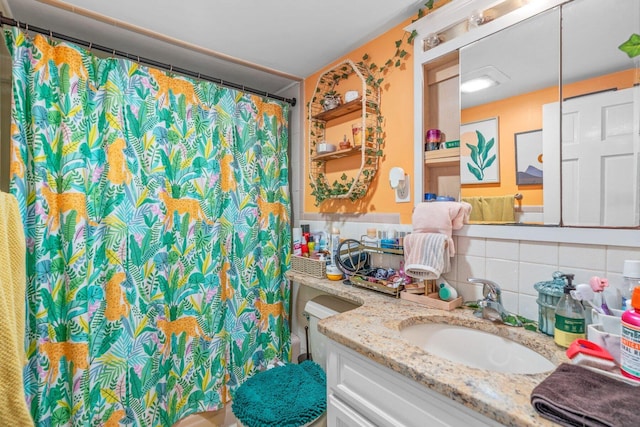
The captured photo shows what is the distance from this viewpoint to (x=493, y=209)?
1.11 meters

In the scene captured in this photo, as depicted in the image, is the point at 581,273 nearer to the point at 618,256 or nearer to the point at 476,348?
the point at 618,256

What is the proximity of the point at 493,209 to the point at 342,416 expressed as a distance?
0.91m

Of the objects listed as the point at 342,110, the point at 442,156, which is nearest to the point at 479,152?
the point at 442,156

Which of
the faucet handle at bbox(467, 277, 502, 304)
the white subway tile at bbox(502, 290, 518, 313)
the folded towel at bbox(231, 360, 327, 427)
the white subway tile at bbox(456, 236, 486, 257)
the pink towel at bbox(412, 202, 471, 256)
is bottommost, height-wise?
the folded towel at bbox(231, 360, 327, 427)

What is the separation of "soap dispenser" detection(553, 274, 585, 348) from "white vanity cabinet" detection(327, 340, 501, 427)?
0.42m

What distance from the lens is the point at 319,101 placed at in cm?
189

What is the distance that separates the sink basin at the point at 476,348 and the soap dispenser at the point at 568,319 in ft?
0.27

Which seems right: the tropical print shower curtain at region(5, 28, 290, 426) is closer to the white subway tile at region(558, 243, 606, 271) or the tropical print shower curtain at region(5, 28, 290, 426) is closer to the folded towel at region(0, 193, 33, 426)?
the folded towel at region(0, 193, 33, 426)

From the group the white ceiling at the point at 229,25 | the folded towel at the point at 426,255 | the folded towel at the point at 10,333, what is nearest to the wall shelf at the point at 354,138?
the white ceiling at the point at 229,25

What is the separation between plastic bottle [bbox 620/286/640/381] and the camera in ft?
2.10

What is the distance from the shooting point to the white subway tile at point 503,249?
3.47ft

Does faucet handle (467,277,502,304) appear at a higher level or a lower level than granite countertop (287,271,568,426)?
higher

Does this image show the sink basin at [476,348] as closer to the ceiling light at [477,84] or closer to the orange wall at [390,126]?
the orange wall at [390,126]

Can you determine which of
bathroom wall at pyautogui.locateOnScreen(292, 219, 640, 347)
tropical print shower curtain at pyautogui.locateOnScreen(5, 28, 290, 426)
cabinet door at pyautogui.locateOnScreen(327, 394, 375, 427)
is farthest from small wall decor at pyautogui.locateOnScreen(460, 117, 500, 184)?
tropical print shower curtain at pyautogui.locateOnScreen(5, 28, 290, 426)
